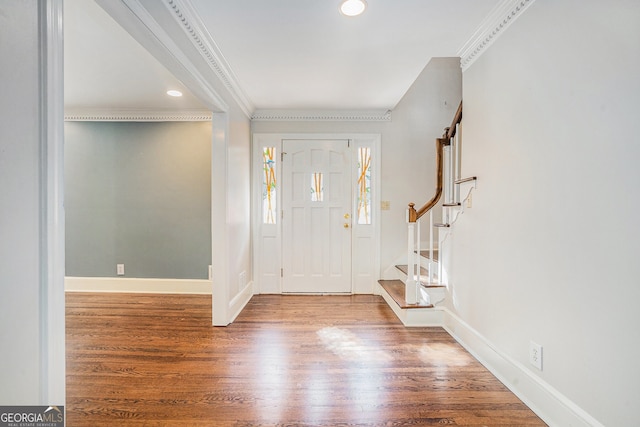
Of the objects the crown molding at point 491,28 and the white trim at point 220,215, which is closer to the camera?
the crown molding at point 491,28

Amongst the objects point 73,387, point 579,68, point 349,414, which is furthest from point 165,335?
point 579,68

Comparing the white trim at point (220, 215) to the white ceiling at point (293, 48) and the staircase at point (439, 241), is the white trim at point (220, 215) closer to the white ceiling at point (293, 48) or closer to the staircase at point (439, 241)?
the white ceiling at point (293, 48)

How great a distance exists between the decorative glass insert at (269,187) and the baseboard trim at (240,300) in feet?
2.83

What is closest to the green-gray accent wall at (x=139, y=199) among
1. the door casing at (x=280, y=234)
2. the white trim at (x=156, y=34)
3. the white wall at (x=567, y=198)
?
the door casing at (x=280, y=234)

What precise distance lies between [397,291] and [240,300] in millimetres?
1744

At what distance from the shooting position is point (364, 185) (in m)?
3.68

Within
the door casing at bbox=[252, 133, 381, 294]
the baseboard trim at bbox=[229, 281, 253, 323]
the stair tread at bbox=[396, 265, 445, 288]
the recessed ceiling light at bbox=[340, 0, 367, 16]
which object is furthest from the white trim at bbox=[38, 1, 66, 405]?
the door casing at bbox=[252, 133, 381, 294]

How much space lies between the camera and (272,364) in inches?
79.6

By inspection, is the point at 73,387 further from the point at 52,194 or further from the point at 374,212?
the point at 374,212

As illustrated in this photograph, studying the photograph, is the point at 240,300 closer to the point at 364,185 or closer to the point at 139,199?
the point at 139,199

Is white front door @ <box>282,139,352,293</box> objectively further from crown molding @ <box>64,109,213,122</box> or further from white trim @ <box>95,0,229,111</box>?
white trim @ <box>95,0,229,111</box>

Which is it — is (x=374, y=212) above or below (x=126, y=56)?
below

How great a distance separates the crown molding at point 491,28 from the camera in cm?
165

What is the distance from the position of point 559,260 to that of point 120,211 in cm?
439
